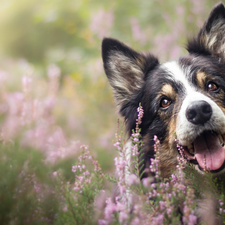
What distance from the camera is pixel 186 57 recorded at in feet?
11.6

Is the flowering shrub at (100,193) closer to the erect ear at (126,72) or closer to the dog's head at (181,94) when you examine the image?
the dog's head at (181,94)

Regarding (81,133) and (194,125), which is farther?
(81,133)

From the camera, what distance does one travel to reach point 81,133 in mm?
6473

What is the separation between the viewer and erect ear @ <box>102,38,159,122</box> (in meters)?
3.55

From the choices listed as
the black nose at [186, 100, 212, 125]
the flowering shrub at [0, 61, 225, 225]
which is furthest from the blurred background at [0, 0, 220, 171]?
the black nose at [186, 100, 212, 125]

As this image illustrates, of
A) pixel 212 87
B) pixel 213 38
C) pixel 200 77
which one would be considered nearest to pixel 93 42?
pixel 213 38

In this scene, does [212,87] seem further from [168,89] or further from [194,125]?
[194,125]

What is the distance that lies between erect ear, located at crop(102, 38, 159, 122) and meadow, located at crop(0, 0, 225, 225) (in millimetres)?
539

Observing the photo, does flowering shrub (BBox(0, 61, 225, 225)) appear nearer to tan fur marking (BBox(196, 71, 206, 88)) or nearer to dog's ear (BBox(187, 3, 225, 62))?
tan fur marking (BBox(196, 71, 206, 88))

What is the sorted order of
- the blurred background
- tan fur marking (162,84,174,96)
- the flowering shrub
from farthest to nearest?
the blurred background, tan fur marking (162,84,174,96), the flowering shrub

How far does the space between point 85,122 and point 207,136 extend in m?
4.47

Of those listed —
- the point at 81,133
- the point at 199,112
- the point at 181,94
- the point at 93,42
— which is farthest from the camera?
the point at 93,42

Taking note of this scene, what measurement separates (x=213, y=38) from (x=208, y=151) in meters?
1.94

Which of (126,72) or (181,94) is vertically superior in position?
(126,72)
